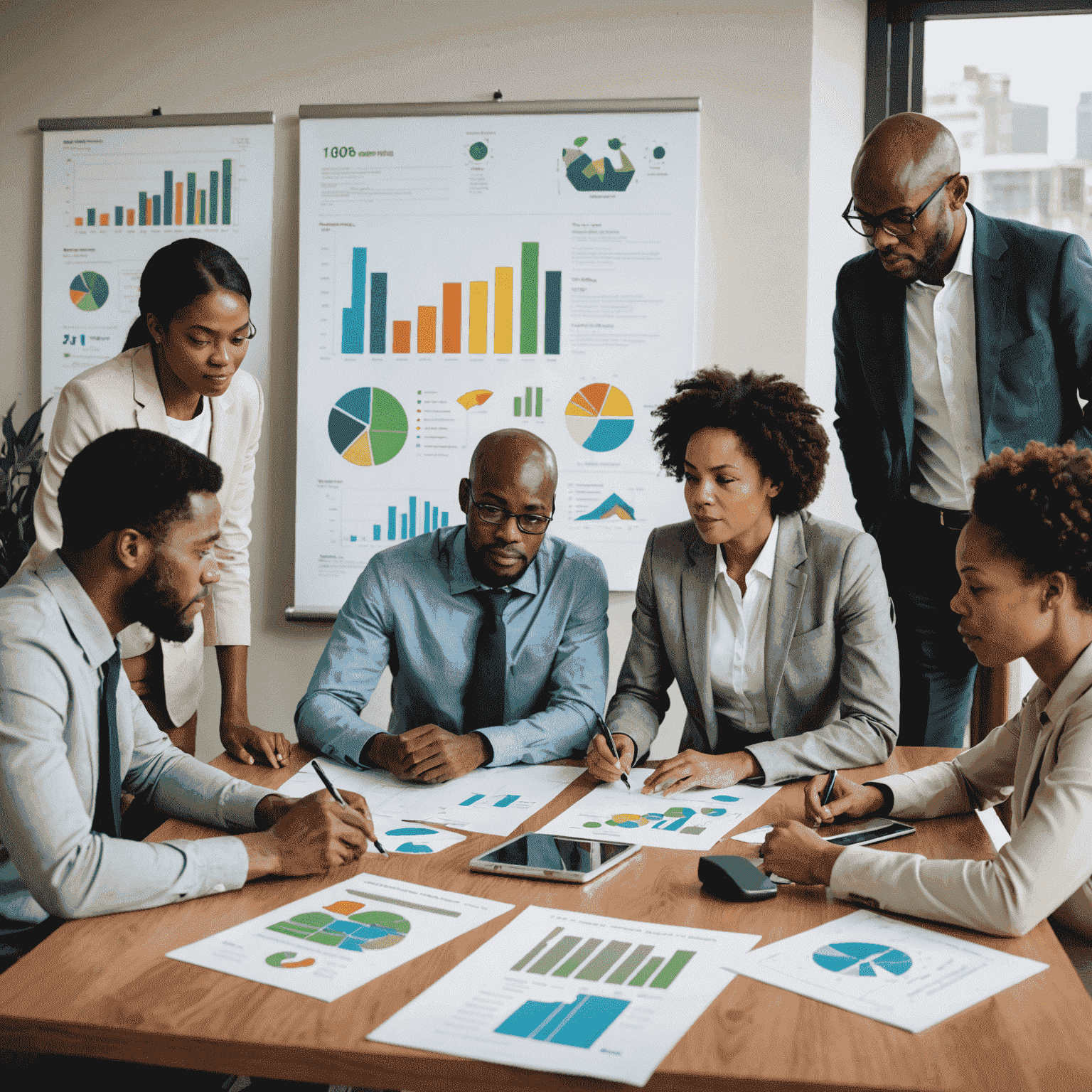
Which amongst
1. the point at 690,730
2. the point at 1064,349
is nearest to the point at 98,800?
the point at 690,730

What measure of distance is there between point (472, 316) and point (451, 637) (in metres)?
1.52

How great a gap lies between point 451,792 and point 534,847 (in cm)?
33

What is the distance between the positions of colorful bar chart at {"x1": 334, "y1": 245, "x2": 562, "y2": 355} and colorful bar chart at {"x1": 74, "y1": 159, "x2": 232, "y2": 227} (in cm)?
50

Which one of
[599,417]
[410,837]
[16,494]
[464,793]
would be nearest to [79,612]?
[410,837]

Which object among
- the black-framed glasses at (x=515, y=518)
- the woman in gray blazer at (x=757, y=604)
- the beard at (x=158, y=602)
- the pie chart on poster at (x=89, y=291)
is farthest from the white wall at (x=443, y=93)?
the beard at (x=158, y=602)

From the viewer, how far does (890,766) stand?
6.46ft

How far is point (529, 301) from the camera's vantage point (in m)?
3.46

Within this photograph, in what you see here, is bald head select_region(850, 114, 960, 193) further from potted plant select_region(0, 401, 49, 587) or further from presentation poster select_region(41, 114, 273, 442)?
potted plant select_region(0, 401, 49, 587)

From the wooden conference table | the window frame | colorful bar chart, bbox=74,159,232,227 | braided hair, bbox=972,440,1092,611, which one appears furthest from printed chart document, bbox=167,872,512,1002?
the window frame

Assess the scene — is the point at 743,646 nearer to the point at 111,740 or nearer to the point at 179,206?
the point at 111,740

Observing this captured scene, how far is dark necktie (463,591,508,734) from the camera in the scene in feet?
7.33

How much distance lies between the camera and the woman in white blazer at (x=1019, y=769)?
127 cm

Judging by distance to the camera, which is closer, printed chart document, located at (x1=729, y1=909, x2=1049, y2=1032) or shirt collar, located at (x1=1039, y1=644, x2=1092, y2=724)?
printed chart document, located at (x1=729, y1=909, x2=1049, y2=1032)

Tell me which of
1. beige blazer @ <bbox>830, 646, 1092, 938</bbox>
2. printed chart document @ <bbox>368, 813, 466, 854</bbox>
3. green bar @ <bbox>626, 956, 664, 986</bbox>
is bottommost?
green bar @ <bbox>626, 956, 664, 986</bbox>
